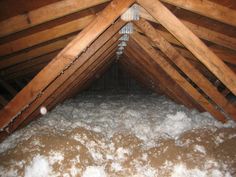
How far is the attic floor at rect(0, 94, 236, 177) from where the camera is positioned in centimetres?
319

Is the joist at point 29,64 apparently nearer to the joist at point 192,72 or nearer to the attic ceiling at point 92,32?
the attic ceiling at point 92,32

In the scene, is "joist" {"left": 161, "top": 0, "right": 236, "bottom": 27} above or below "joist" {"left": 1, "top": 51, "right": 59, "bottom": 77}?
below

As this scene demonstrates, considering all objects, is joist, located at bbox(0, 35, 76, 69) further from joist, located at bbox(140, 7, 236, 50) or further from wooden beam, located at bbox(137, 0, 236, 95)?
joist, located at bbox(140, 7, 236, 50)

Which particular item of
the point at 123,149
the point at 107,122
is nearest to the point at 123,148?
the point at 123,149

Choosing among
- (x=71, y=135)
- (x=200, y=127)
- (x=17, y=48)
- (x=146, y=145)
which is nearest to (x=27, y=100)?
(x=17, y=48)

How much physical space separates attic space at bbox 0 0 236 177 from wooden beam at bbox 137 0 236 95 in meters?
0.01

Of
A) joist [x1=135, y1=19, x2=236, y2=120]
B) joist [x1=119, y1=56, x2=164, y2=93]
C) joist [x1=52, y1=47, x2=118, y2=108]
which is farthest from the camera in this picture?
joist [x1=119, y1=56, x2=164, y2=93]

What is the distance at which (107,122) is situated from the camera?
5.27 m

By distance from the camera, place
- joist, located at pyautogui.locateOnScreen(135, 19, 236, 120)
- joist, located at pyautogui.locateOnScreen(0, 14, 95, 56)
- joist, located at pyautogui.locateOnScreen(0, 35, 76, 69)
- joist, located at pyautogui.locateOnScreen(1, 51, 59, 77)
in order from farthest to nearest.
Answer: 1. joist, located at pyautogui.locateOnScreen(1, 51, 59, 77)
2. joist, located at pyautogui.locateOnScreen(135, 19, 236, 120)
3. joist, located at pyautogui.locateOnScreen(0, 35, 76, 69)
4. joist, located at pyautogui.locateOnScreen(0, 14, 95, 56)

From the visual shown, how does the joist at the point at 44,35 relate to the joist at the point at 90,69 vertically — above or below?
below

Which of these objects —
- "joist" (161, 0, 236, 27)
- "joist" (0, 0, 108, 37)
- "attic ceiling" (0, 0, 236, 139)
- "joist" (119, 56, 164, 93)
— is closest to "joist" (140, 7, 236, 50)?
"attic ceiling" (0, 0, 236, 139)

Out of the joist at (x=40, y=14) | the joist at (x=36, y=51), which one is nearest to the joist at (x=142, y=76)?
the joist at (x=36, y=51)

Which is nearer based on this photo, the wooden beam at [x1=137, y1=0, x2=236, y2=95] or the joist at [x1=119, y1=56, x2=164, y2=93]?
the wooden beam at [x1=137, y1=0, x2=236, y2=95]

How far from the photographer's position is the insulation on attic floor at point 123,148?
3.19 meters
